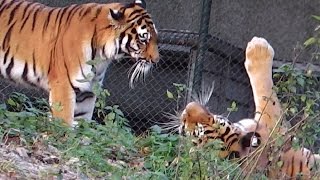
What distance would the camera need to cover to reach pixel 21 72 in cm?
689

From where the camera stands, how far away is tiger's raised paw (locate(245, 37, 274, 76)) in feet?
17.5

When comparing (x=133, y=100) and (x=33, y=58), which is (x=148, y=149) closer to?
(x=33, y=58)

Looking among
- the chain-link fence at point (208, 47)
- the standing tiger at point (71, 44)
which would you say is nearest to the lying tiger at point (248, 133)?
the standing tiger at point (71, 44)

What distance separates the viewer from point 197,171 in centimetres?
393

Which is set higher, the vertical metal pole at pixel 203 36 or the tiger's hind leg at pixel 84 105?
the vertical metal pole at pixel 203 36

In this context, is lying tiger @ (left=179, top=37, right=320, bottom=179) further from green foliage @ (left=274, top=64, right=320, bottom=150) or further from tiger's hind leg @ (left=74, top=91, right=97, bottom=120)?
tiger's hind leg @ (left=74, top=91, right=97, bottom=120)

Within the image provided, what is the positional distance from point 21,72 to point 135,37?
2.81ft

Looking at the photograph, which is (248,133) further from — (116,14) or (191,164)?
(116,14)

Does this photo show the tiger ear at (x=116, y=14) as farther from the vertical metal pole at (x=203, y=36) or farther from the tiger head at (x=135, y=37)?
the vertical metal pole at (x=203, y=36)

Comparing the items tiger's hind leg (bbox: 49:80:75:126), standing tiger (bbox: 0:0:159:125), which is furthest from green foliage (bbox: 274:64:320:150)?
standing tiger (bbox: 0:0:159:125)

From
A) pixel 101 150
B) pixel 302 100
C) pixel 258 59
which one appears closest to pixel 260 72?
pixel 258 59

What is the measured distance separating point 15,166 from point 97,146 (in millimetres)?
880

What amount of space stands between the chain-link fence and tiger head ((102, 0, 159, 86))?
1192mm

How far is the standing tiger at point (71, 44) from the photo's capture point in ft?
21.7
